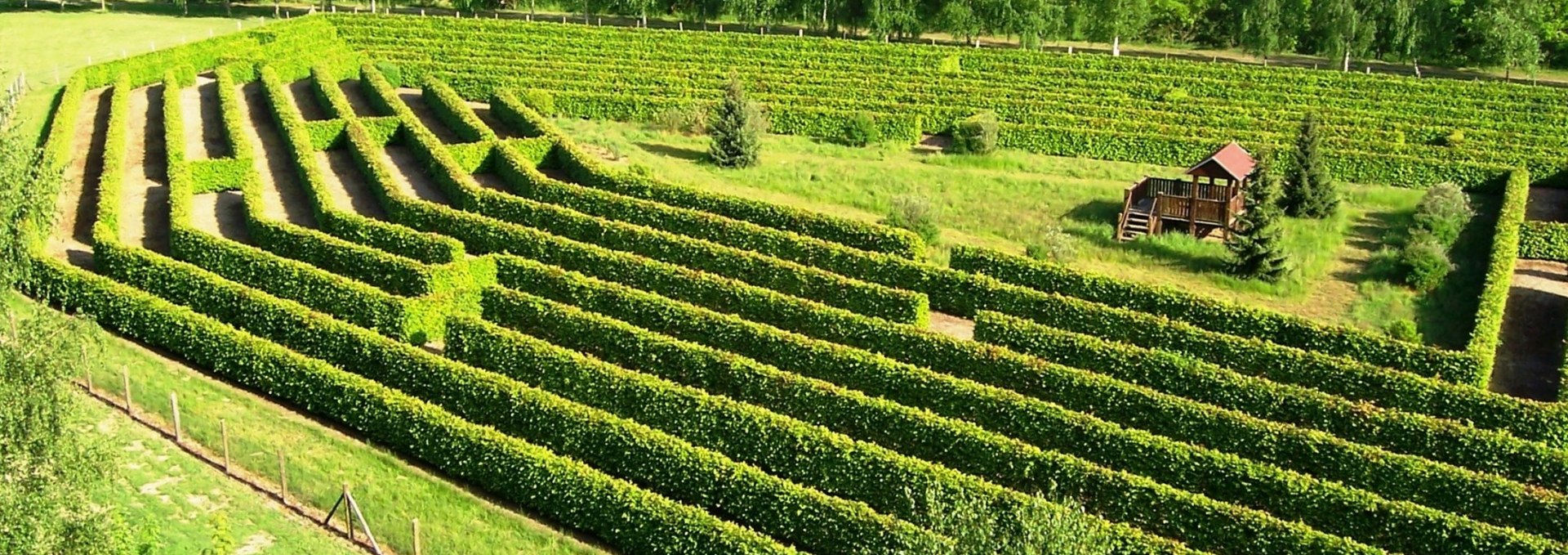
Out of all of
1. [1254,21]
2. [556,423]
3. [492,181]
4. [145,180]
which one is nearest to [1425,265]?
[556,423]

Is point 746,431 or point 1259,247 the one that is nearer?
point 746,431

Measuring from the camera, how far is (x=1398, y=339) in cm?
3500

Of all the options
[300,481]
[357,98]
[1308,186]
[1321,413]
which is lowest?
[300,481]

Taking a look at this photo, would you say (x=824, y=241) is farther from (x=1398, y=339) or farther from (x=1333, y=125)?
(x=1333, y=125)

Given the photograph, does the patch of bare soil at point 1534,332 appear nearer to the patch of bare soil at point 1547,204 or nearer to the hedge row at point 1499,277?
the hedge row at point 1499,277

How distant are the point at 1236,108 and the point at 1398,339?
29.5 m

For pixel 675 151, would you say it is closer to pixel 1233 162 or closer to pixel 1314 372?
pixel 1233 162

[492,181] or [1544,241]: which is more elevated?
[1544,241]

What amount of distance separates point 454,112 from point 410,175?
770 centimetres

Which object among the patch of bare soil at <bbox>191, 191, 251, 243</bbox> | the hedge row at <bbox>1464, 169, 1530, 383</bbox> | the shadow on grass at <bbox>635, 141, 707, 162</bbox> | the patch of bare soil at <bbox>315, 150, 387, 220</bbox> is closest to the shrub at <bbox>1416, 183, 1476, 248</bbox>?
the hedge row at <bbox>1464, 169, 1530, 383</bbox>

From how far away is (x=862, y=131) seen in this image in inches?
2368

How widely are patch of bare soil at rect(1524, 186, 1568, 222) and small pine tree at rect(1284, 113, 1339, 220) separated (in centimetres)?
703

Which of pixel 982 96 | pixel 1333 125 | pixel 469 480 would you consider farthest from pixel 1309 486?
pixel 982 96

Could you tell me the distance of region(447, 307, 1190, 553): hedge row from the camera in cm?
2619
